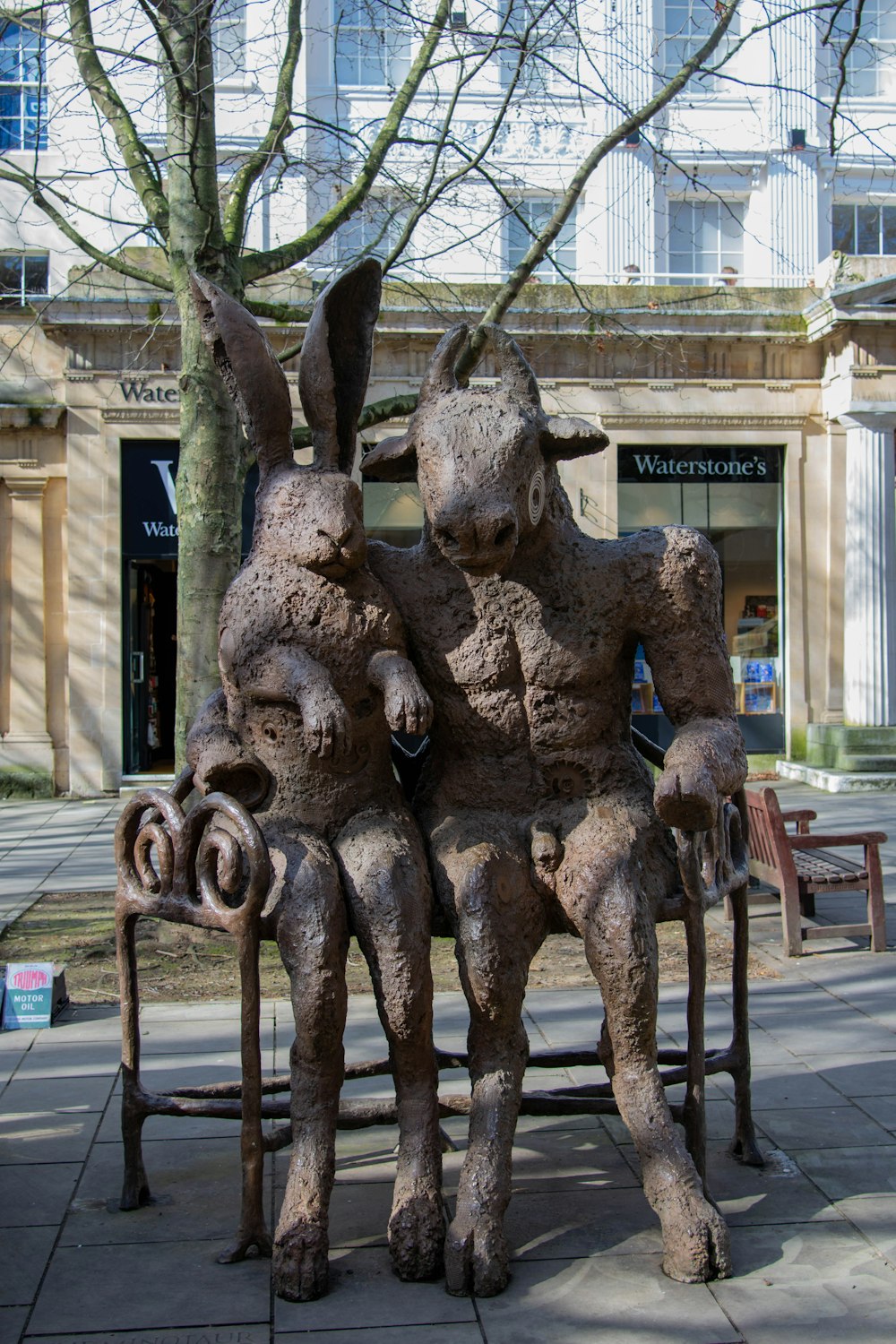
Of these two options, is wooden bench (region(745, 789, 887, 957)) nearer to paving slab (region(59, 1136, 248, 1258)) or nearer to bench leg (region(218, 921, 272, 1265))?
paving slab (region(59, 1136, 248, 1258))

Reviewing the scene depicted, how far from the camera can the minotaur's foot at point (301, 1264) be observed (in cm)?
284

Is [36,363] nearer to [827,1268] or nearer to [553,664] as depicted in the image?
[553,664]

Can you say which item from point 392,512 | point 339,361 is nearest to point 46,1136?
point 339,361

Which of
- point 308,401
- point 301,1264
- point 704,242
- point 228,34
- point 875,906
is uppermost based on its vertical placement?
point 228,34

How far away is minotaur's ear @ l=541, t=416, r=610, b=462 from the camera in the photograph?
10.8 ft

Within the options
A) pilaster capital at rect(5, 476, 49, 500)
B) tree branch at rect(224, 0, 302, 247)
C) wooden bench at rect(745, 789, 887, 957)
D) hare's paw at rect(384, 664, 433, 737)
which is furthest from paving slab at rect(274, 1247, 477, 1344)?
pilaster capital at rect(5, 476, 49, 500)

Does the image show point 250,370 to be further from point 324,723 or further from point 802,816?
point 802,816

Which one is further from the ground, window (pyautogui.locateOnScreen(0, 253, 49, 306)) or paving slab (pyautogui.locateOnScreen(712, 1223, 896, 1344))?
window (pyautogui.locateOnScreen(0, 253, 49, 306))

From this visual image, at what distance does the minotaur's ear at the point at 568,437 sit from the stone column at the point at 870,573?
1162 cm

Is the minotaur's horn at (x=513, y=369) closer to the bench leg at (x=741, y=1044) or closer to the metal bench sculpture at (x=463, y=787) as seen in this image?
the metal bench sculpture at (x=463, y=787)

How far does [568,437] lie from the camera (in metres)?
3.30

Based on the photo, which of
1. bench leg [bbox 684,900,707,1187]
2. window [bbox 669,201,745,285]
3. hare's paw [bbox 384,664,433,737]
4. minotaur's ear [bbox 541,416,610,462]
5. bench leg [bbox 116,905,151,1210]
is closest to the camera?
hare's paw [bbox 384,664,433,737]

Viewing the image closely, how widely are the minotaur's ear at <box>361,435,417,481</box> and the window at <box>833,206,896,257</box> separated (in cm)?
1583

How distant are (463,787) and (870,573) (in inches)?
468
